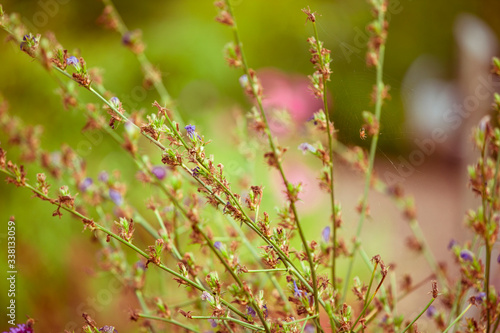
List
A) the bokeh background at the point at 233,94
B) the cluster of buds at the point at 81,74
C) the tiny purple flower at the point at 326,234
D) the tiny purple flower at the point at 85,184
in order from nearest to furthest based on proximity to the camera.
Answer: the cluster of buds at the point at 81,74, the tiny purple flower at the point at 326,234, the tiny purple flower at the point at 85,184, the bokeh background at the point at 233,94

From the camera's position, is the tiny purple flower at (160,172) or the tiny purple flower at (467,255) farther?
the tiny purple flower at (160,172)

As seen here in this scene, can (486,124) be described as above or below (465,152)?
below

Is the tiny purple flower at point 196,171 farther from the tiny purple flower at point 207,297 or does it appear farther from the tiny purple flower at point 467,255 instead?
the tiny purple flower at point 467,255

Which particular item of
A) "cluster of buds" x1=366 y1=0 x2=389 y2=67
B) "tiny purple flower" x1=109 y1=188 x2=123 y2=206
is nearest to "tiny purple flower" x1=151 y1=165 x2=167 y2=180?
"tiny purple flower" x1=109 y1=188 x2=123 y2=206

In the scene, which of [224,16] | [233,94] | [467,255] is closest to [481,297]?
[467,255]

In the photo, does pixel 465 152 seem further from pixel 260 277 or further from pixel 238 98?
pixel 260 277

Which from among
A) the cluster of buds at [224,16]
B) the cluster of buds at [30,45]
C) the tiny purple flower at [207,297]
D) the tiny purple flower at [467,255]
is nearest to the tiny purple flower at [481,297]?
the tiny purple flower at [467,255]

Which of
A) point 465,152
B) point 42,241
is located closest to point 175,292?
point 42,241

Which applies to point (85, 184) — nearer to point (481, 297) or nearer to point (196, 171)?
point (196, 171)
